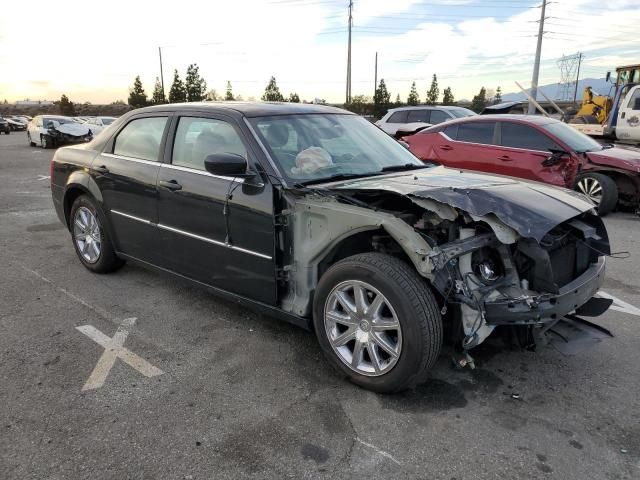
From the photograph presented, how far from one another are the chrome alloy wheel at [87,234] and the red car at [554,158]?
507cm

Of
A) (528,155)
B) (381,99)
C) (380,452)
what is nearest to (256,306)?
(380,452)

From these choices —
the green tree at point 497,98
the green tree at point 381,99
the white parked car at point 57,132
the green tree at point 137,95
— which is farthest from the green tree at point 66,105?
the green tree at point 497,98

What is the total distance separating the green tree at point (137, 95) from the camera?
2224 inches

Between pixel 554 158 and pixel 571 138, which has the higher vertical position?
pixel 571 138

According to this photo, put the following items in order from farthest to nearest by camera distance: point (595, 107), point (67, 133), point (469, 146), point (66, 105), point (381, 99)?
1. point (66, 105)
2. point (381, 99)
3. point (67, 133)
4. point (595, 107)
5. point (469, 146)

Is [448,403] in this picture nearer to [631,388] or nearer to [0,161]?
[631,388]

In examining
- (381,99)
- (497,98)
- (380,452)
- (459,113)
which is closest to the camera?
(380,452)

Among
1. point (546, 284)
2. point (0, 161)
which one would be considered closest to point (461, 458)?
point (546, 284)

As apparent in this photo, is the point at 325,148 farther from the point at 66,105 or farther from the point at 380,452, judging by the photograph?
the point at 66,105

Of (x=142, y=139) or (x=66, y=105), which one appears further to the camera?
(x=66, y=105)

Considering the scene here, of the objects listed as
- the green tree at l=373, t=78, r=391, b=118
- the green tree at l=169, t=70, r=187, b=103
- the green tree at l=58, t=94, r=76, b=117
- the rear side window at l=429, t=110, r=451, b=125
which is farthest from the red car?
the green tree at l=58, t=94, r=76, b=117

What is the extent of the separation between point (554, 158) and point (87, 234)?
21.7 feet

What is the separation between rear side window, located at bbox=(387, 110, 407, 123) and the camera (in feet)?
48.1

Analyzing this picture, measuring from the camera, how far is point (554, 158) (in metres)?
7.84
